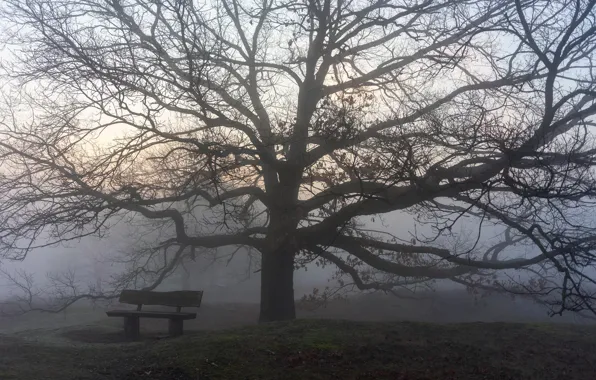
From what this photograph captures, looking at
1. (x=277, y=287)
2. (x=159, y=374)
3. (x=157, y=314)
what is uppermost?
(x=277, y=287)

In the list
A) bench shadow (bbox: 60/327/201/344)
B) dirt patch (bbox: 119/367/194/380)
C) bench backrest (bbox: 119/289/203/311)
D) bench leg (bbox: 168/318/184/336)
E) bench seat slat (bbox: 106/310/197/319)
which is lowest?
dirt patch (bbox: 119/367/194/380)

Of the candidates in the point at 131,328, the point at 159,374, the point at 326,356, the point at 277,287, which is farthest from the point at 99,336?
the point at 326,356

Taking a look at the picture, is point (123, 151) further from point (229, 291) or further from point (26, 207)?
point (229, 291)

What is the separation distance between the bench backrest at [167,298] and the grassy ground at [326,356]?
2568mm

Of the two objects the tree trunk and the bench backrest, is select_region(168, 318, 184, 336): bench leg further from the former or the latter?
the tree trunk

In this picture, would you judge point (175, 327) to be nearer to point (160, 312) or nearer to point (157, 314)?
point (157, 314)

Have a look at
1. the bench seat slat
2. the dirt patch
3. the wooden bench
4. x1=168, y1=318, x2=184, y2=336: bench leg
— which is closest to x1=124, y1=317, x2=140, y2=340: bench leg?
the wooden bench

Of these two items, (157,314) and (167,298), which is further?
(167,298)

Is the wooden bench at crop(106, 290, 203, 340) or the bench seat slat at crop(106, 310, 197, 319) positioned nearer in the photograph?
the bench seat slat at crop(106, 310, 197, 319)

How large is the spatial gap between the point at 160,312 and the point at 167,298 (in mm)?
419

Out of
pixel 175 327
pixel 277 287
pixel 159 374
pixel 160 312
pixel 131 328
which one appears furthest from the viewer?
pixel 277 287

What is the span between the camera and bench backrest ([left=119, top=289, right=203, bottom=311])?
1141 centimetres

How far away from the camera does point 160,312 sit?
11.3 m

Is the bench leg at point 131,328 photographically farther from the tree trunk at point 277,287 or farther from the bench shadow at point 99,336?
the tree trunk at point 277,287
